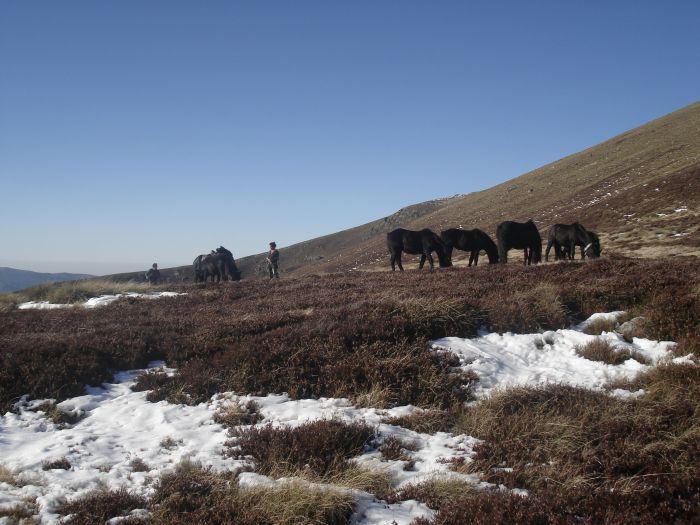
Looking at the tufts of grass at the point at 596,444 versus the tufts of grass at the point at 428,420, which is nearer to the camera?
the tufts of grass at the point at 596,444

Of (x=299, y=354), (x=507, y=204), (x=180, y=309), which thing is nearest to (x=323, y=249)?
(x=507, y=204)

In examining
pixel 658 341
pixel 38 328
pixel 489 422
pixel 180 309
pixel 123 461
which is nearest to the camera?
pixel 123 461

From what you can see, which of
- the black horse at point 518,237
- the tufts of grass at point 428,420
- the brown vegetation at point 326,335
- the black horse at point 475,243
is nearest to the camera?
the tufts of grass at point 428,420

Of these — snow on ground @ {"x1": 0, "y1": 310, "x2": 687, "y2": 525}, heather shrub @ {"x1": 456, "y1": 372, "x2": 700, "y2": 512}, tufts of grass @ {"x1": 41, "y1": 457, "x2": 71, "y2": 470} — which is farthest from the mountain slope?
tufts of grass @ {"x1": 41, "y1": 457, "x2": 71, "y2": 470}

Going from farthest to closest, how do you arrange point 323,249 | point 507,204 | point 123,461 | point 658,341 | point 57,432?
point 323,249 → point 507,204 → point 658,341 → point 57,432 → point 123,461

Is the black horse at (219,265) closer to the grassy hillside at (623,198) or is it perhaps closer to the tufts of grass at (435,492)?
the grassy hillside at (623,198)

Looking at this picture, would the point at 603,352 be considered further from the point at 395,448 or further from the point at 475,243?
the point at 475,243

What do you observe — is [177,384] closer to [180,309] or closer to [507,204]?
[180,309]

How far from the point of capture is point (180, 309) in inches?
545

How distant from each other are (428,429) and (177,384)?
4.09 metres

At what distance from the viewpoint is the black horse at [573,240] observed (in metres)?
21.5

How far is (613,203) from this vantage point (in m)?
40.5

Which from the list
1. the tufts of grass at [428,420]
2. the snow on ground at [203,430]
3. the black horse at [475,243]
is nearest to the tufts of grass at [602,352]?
the snow on ground at [203,430]

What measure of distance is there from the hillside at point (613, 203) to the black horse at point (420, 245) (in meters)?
10.3
